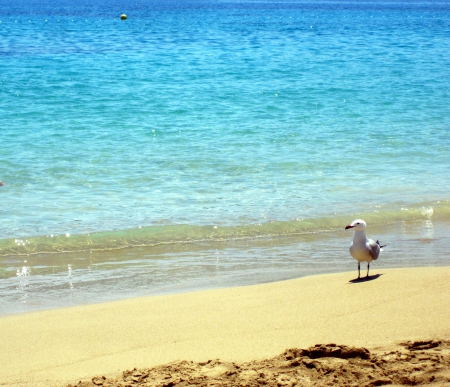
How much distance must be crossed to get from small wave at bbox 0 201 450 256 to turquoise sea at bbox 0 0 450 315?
26 mm

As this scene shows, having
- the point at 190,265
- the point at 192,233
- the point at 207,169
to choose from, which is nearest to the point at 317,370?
the point at 190,265

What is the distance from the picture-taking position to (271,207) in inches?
345

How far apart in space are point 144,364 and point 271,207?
4853mm

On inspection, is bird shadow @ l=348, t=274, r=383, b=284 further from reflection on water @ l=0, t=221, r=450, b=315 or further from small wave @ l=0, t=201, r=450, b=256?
small wave @ l=0, t=201, r=450, b=256

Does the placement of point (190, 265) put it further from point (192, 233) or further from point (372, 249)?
point (372, 249)

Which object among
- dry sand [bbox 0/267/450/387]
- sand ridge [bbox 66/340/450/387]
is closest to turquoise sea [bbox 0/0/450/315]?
dry sand [bbox 0/267/450/387]

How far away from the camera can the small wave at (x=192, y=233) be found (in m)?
7.32

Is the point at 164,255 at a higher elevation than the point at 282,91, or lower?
lower

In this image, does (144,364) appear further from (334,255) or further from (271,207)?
(271,207)

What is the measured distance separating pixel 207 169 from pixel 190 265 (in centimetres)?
424

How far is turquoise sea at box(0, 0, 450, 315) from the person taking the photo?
675 cm

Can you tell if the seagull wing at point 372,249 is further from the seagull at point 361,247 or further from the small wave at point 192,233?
the small wave at point 192,233

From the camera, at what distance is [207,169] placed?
35.4 feet

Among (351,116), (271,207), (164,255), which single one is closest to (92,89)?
(351,116)
